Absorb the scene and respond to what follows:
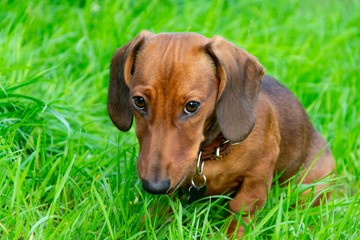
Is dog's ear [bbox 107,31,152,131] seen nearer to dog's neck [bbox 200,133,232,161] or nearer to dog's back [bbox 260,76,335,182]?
dog's neck [bbox 200,133,232,161]

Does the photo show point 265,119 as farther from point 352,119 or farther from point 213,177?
point 352,119

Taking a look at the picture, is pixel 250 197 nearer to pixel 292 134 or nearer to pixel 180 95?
pixel 292 134

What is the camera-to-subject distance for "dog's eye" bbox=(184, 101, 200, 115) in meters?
3.25

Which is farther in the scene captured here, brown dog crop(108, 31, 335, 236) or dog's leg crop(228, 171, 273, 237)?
dog's leg crop(228, 171, 273, 237)

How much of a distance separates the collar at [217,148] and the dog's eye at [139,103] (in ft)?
1.36

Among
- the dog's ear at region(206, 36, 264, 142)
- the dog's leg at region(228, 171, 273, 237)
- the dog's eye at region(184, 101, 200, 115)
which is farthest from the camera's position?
the dog's leg at region(228, 171, 273, 237)

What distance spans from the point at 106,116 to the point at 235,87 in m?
1.55

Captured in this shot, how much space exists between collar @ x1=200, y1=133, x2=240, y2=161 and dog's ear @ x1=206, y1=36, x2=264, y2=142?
153 millimetres

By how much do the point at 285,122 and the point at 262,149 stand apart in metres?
0.42

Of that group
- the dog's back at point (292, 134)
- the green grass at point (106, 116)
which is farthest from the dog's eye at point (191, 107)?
the dog's back at point (292, 134)

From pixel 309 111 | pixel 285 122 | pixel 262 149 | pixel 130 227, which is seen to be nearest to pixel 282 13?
Result: pixel 309 111

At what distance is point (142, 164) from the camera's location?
320cm

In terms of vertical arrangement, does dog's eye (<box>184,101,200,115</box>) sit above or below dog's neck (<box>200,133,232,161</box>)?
above

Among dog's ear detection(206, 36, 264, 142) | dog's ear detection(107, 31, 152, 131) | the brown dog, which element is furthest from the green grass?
dog's ear detection(206, 36, 264, 142)
